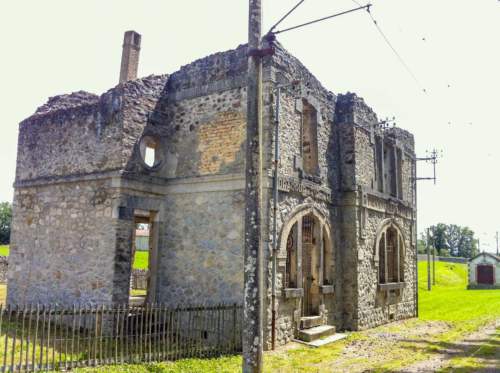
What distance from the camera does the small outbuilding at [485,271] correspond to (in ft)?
148

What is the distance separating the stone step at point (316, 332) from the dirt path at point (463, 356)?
2833 mm

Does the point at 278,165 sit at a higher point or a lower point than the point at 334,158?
lower

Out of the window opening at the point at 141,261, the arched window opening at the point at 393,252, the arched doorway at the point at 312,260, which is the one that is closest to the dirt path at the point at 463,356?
the arched doorway at the point at 312,260

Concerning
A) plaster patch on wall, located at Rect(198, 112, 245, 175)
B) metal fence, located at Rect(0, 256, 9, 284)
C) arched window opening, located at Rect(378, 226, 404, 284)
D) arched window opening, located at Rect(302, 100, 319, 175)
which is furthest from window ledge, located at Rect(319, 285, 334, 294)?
metal fence, located at Rect(0, 256, 9, 284)

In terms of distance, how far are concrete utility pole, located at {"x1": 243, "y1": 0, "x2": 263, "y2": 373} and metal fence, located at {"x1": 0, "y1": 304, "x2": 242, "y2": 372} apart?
3.50 m

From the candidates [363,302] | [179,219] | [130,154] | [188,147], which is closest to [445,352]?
[363,302]

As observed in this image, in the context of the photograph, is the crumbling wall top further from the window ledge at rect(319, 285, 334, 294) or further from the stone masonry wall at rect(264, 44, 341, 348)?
the window ledge at rect(319, 285, 334, 294)

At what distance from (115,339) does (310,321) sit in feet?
17.6

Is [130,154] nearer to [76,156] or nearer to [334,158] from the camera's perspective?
[76,156]

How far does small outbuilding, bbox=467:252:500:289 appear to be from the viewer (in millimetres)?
45250

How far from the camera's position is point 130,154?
12.5m

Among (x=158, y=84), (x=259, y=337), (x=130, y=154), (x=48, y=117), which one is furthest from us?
(x=48, y=117)

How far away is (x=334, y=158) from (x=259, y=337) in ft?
30.6

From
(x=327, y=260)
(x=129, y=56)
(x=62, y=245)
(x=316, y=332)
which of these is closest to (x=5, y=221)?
(x=129, y=56)
